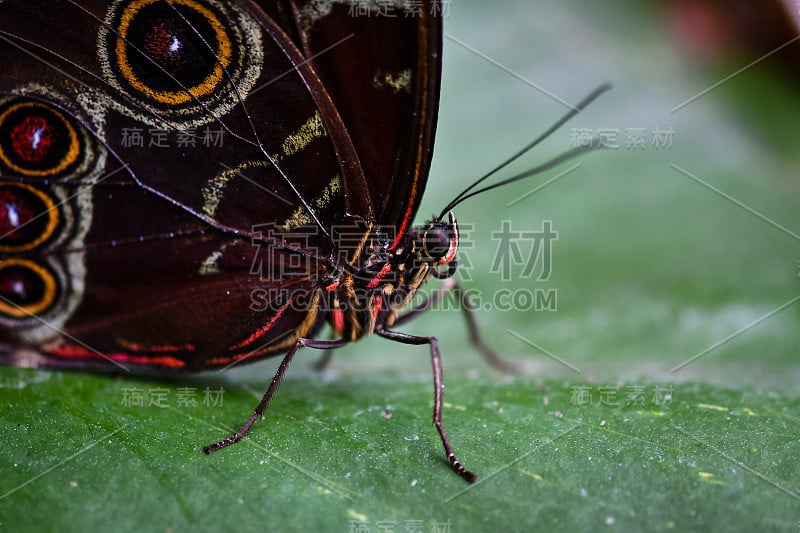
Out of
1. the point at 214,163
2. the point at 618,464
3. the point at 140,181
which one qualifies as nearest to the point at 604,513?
the point at 618,464

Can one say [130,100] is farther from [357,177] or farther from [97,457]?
[97,457]

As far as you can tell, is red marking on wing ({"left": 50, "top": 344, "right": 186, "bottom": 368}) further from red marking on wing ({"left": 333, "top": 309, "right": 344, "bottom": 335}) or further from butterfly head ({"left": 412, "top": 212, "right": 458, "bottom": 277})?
butterfly head ({"left": 412, "top": 212, "right": 458, "bottom": 277})

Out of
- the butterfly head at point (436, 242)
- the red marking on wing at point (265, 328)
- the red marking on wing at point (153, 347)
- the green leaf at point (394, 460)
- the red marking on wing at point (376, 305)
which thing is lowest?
the green leaf at point (394, 460)

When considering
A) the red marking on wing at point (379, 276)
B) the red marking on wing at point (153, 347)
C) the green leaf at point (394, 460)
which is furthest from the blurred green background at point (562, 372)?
the red marking on wing at point (379, 276)

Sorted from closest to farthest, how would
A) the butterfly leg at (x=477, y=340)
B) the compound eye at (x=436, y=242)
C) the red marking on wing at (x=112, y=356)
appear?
the compound eye at (x=436, y=242)
the red marking on wing at (x=112, y=356)
the butterfly leg at (x=477, y=340)

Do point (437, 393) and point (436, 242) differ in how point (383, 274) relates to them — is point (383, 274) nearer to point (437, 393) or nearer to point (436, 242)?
point (436, 242)

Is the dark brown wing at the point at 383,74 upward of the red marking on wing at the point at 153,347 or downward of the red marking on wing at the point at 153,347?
upward

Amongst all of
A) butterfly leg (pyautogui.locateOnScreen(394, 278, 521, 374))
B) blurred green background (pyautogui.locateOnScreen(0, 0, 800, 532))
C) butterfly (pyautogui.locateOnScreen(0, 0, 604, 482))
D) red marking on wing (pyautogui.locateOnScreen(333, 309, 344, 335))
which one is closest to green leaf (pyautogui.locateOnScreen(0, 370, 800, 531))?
blurred green background (pyautogui.locateOnScreen(0, 0, 800, 532))

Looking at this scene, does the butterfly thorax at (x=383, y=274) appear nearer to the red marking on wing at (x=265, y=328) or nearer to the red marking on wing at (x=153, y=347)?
the red marking on wing at (x=265, y=328)

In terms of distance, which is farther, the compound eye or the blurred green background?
the compound eye
